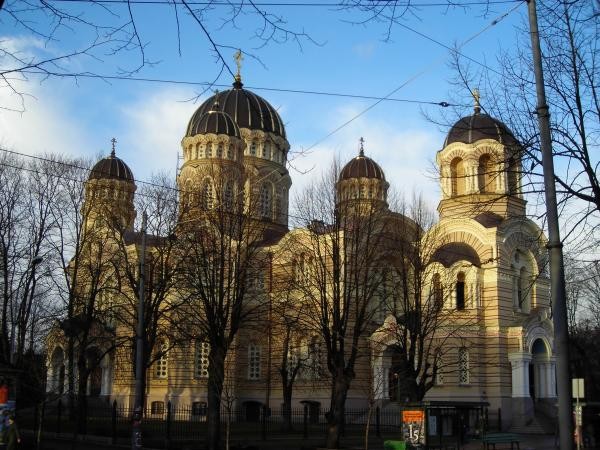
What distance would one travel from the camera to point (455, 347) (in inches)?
1442

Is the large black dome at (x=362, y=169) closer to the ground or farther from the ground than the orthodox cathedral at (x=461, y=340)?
farther from the ground

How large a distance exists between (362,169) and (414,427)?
31571 mm

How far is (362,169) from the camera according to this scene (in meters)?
50.7

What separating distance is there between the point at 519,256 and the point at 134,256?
21645 mm

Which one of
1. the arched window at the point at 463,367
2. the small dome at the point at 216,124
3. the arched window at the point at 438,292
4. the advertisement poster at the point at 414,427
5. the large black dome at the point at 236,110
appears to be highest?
the large black dome at the point at 236,110

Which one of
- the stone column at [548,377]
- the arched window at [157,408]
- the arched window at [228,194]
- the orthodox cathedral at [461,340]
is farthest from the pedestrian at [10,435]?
the stone column at [548,377]

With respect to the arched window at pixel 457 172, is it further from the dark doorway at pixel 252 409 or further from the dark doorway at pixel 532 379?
the dark doorway at pixel 252 409

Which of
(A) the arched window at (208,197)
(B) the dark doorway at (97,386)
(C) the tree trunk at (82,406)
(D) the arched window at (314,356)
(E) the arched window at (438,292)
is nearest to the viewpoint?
(A) the arched window at (208,197)

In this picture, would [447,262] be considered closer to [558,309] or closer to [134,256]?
[134,256]

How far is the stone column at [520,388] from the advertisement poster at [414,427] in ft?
55.3

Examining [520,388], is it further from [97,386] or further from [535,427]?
[97,386]

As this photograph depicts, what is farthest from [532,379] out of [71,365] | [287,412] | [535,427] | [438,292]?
[71,365]

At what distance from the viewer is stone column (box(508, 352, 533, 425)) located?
117 ft

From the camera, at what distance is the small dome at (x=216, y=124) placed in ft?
153
